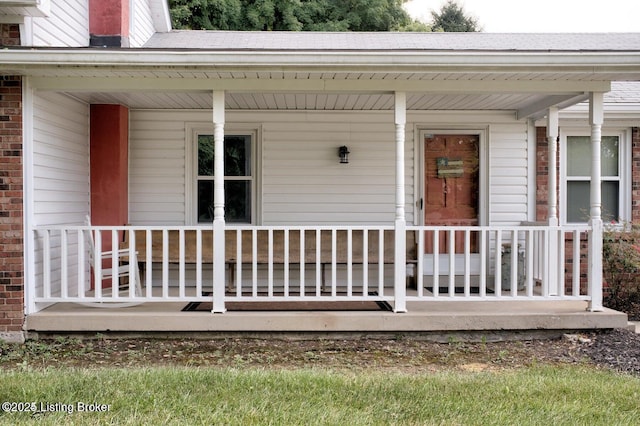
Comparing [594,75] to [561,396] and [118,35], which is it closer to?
[561,396]

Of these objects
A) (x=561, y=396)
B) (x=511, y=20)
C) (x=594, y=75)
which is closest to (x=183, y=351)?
(x=561, y=396)

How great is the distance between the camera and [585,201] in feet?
28.5

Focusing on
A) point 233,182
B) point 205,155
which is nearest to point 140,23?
point 205,155

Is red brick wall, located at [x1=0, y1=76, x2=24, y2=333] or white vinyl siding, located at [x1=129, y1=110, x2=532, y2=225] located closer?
red brick wall, located at [x1=0, y1=76, x2=24, y2=333]

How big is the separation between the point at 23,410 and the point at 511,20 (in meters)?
39.3

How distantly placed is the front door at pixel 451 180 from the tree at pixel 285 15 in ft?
42.5

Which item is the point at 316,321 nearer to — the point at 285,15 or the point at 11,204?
the point at 11,204

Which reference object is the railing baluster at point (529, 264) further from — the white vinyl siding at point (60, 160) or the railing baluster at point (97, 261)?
the white vinyl siding at point (60, 160)

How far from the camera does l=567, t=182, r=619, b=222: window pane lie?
28.4 ft

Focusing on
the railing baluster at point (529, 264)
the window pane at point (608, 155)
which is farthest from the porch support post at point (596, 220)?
the window pane at point (608, 155)

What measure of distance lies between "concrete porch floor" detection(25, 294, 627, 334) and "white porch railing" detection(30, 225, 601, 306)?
0.17 metres

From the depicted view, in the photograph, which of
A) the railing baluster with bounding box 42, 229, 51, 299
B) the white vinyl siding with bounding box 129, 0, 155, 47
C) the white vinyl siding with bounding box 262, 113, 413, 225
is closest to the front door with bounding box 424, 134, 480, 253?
the white vinyl siding with bounding box 262, 113, 413, 225

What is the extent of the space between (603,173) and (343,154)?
148 inches

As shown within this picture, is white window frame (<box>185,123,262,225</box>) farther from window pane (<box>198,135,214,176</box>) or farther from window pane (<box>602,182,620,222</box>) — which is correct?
→ window pane (<box>602,182,620,222</box>)
